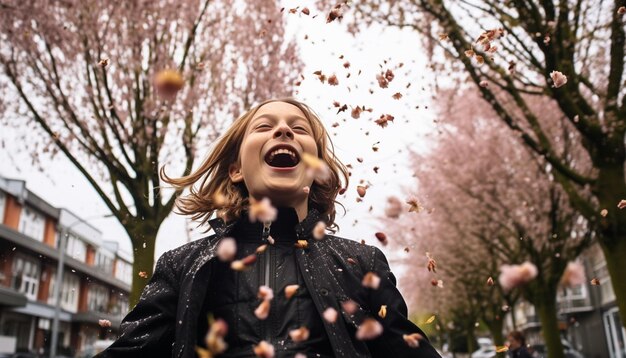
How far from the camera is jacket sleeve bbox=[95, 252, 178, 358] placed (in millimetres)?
2441

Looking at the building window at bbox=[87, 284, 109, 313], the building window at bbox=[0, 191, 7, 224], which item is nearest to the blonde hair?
the building window at bbox=[0, 191, 7, 224]

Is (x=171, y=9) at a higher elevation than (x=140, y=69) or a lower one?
higher

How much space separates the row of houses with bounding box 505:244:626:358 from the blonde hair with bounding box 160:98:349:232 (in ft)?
110

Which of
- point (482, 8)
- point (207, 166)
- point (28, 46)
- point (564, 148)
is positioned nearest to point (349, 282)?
point (207, 166)

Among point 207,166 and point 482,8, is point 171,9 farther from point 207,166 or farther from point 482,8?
point 207,166

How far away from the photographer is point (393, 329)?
2.52 meters

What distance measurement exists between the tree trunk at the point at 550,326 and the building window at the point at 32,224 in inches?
1271

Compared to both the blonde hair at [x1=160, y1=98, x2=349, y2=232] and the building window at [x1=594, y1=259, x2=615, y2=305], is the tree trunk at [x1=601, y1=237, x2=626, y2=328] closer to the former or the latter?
the blonde hair at [x1=160, y1=98, x2=349, y2=232]

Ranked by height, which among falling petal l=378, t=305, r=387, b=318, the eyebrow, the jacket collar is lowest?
falling petal l=378, t=305, r=387, b=318

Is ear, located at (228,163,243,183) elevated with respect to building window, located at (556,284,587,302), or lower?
lower

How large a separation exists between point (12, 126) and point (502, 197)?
1450 cm

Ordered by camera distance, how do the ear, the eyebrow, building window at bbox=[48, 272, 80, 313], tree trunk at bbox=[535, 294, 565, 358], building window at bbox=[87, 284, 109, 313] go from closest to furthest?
1. the eyebrow
2. the ear
3. tree trunk at bbox=[535, 294, 565, 358]
4. building window at bbox=[48, 272, 80, 313]
5. building window at bbox=[87, 284, 109, 313]

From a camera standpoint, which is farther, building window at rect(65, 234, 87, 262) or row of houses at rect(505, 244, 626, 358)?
building window at rect(65, 234, 87, 262)

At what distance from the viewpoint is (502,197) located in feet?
60.6
